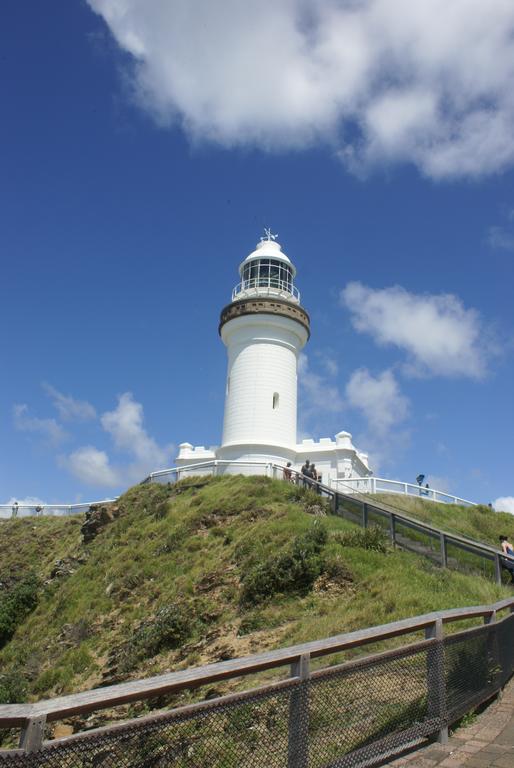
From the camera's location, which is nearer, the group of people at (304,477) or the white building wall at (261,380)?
the group of people at (304,477)

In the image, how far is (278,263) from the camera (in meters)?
35.2

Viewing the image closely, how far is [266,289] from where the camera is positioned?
34.2m

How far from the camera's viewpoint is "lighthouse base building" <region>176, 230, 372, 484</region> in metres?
31.5

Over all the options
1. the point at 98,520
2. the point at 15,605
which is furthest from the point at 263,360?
the point at 15,605

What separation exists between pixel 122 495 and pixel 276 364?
11.0 metres

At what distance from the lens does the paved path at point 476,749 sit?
520cm

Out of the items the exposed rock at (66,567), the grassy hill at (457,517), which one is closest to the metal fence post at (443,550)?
the grassy hill at (457,517)

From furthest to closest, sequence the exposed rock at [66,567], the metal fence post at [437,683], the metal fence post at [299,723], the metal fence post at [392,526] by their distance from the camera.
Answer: the exposed rock at [66,567]
the metal fence post at [392,526]
the metal fence post at [437,683]
the metal fence post at [299,723]

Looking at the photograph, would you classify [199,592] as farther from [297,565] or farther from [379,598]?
[379,598]

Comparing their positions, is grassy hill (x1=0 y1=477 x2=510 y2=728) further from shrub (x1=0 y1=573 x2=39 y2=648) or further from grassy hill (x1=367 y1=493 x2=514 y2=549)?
grassy hill (x1=367 y1=493 x2=514 y2=549)

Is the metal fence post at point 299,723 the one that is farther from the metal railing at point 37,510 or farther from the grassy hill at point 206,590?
the metal railing at point 37,510

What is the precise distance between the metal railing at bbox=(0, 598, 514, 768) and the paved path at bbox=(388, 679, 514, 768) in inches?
5.3

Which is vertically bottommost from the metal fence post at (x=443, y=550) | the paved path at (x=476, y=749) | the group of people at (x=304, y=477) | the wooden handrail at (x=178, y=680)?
the paved path at (x=476, y=749)

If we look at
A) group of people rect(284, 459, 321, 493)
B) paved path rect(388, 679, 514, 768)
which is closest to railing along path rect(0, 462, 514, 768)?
paved path rect(388, 679, 514, 768)
